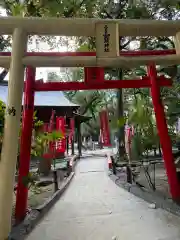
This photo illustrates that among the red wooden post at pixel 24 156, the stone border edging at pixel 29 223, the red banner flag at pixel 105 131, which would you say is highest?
the red banner flag at pixel 105 131

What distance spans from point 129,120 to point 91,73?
1375mm

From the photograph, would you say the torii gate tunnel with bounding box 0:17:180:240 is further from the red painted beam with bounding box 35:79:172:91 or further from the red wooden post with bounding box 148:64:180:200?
the red wooden post with bounding box 148:64:180:200

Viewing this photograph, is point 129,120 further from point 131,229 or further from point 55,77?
point 55,77

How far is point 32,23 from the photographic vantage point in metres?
3.53

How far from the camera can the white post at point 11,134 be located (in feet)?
10.4

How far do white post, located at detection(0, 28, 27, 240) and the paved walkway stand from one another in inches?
35.7

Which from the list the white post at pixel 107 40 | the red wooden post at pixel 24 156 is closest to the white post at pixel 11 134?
the white post at pixel 107 40

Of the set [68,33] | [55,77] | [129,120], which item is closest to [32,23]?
[68,33]

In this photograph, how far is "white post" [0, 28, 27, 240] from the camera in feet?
10.4

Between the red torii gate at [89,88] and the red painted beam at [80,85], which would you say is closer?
the red torii gate at [89,88]

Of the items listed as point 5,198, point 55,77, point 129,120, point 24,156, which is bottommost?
point 5,198

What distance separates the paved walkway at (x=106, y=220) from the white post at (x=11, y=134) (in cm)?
91

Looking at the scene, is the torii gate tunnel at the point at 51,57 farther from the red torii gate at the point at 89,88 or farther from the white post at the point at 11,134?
the red torii gate at the point at 89,88

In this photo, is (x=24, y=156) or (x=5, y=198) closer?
(x=5, y=198)
